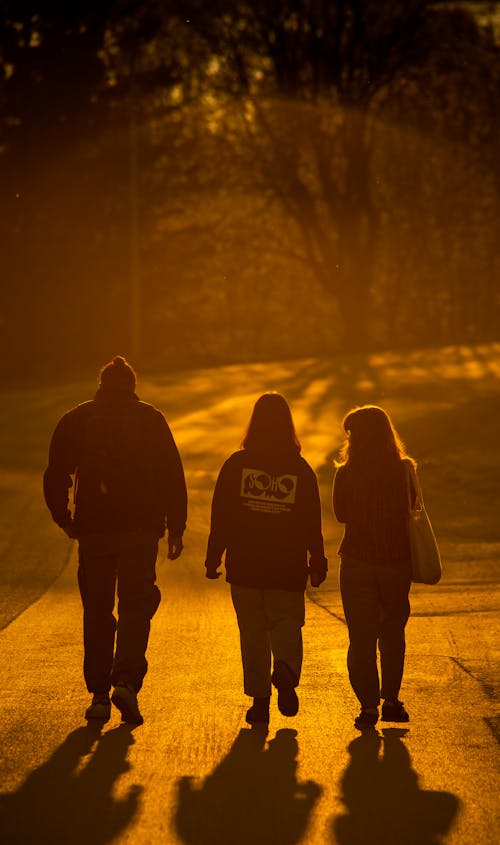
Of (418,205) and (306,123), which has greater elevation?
(306,123)

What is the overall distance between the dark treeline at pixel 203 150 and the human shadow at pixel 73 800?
111 ft

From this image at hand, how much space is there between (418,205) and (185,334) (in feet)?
31.0

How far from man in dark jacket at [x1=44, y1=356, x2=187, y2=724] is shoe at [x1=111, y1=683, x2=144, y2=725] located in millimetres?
52

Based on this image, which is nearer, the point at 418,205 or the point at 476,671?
the point at 476,671

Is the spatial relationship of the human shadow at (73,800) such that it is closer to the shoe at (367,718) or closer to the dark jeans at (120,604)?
the dark jeans at (120,604)

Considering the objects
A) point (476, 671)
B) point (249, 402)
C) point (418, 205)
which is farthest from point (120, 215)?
point (476, 671)

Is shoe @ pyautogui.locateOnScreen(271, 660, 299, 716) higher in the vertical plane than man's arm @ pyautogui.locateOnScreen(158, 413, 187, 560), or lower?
lower

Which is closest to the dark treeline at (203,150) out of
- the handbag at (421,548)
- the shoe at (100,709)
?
the handbag at (421,548)

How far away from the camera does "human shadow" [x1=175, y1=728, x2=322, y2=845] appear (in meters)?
5.64

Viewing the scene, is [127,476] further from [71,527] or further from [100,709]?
[100,709]

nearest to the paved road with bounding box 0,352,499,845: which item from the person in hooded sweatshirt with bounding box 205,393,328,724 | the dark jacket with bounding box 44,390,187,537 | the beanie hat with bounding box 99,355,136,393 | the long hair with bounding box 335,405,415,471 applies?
the person in hooded sweatshirt with bounding box 205,393,328,724

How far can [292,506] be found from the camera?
25.8ft

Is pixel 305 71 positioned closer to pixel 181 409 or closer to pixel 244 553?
pixel 181 409

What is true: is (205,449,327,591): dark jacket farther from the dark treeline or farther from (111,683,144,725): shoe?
the dark treeline
